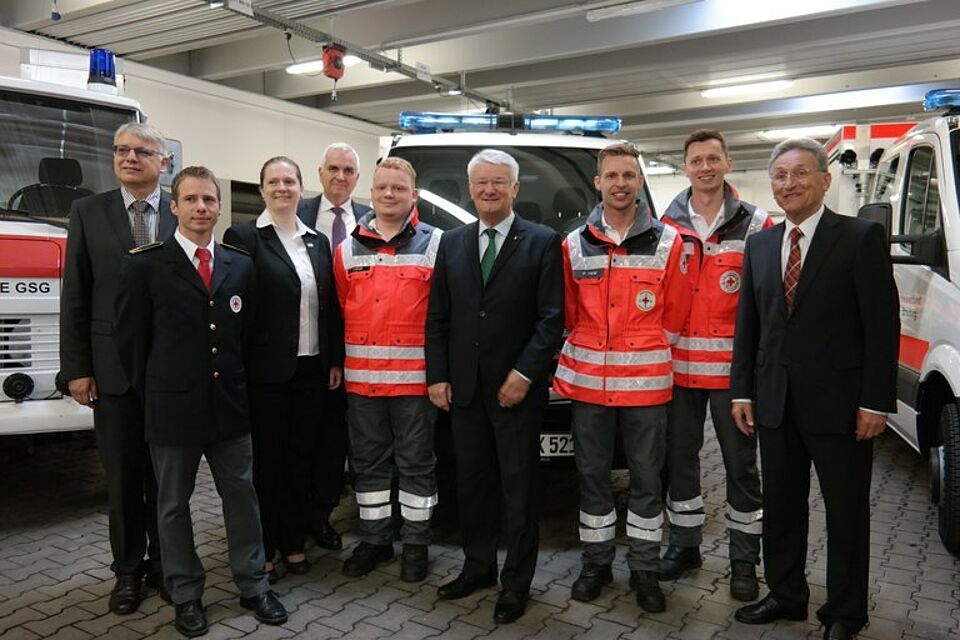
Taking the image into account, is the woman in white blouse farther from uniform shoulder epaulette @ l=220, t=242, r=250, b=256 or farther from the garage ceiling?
the garage ceiling

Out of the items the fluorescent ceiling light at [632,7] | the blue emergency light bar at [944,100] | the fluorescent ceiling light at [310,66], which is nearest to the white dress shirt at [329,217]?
the blue emergency light bar at [944,100]

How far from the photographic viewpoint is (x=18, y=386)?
13.2ft

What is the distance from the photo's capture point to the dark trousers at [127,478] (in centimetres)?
318

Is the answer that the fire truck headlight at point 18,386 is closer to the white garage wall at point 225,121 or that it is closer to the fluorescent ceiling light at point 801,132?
the white garage wall at point 225,121

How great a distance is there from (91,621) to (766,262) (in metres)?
3.10

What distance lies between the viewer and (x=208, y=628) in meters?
3.08

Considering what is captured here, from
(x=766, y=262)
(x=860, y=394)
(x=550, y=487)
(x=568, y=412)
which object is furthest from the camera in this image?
(x=550, y=487)

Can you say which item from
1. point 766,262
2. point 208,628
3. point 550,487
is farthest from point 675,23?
point 208,628

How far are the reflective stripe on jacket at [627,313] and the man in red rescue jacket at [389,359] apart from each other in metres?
0.68

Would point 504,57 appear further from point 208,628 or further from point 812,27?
point 208,628

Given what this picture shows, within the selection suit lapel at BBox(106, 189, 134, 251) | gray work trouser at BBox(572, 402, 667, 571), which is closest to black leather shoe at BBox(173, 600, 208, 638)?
suit lapel at BBox(106, 189, 134, 251)

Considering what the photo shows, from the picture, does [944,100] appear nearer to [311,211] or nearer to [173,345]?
[311,211]

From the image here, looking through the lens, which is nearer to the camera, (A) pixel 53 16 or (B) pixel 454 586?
(B) pixel 454 586

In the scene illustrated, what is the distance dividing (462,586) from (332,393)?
1069 mm
